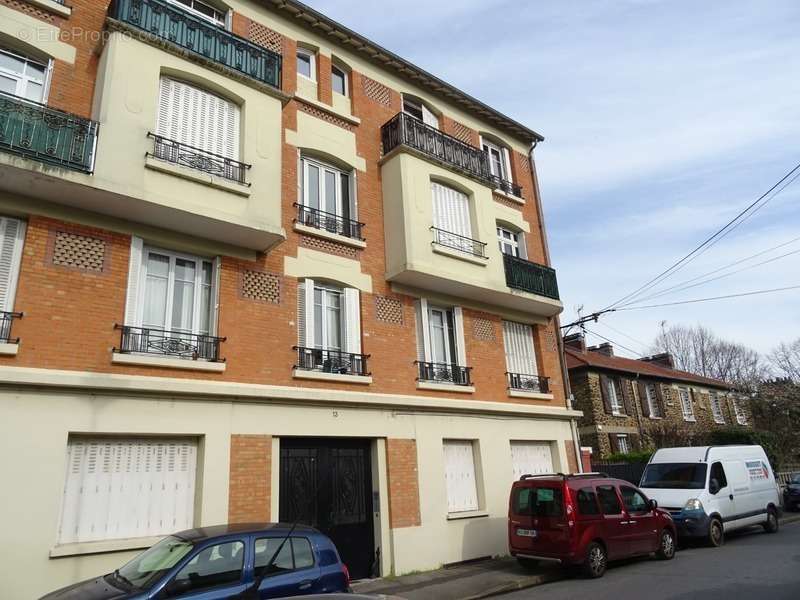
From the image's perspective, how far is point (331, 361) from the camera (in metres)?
11.1

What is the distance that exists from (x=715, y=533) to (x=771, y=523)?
141 inches

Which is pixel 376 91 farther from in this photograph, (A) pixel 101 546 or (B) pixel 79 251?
(A) pixel 101 546

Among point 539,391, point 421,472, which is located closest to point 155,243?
point 421,472

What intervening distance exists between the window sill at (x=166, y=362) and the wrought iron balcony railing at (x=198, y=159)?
3322 millimetres

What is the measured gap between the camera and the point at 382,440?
11.2 meters

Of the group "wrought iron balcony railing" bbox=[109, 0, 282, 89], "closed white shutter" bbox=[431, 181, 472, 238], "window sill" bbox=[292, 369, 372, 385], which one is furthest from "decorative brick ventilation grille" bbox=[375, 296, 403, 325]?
"wrought iron balcony railing" bbox=[109, 0, 282, 89]

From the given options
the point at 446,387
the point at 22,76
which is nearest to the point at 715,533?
the point at 446,387

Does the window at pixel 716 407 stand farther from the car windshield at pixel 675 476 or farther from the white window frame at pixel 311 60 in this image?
the white window frame at pixel 311 60

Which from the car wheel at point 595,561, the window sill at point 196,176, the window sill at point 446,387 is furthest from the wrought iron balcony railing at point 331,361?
the car wheel at point 595,561

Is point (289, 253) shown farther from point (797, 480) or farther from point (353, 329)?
point (797, 480)

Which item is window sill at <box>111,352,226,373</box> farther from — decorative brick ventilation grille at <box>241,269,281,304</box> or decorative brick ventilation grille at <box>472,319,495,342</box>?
decorative brick ventilation grille at <box>472,319,495,342</box>

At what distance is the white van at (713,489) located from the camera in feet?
43.3

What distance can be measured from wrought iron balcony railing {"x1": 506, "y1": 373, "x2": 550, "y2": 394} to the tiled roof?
37.0 feet

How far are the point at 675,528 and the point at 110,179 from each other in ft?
44.7
